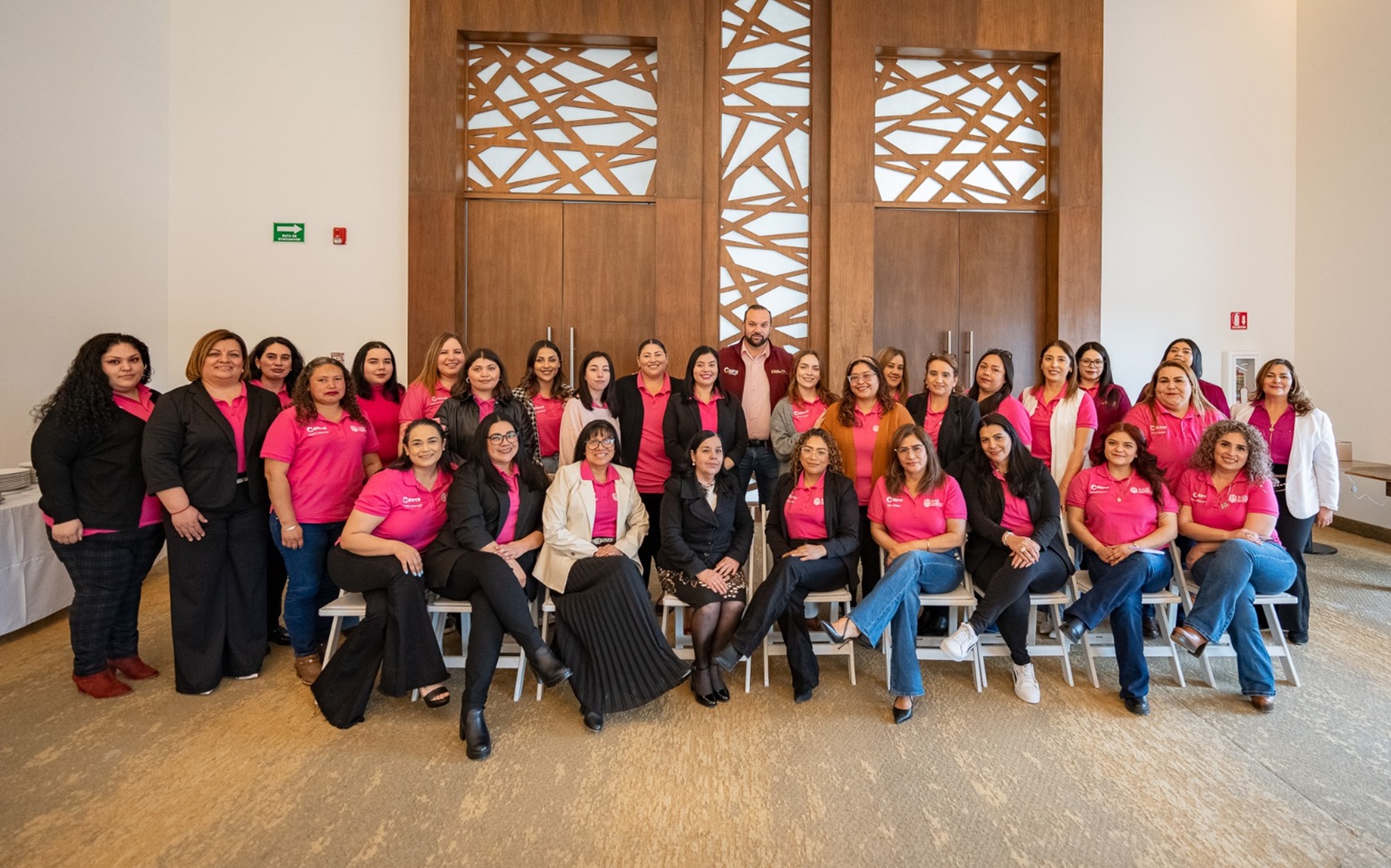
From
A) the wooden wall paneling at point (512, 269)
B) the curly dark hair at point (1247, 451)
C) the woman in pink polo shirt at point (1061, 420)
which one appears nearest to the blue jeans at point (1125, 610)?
the curly dark hair at point (1247, 451)

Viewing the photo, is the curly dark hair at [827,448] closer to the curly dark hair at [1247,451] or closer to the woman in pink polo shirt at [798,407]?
the woman in pink polo shirt at [798,407]

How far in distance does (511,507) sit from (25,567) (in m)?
2.89

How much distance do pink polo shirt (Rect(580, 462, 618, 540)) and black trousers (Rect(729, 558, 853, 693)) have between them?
29.2 inches

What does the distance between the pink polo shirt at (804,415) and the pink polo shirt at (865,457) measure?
1.17 feet

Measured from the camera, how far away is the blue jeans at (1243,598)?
2.85m

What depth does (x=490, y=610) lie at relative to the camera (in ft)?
9.12

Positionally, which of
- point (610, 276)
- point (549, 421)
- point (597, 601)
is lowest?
point (597, 601)

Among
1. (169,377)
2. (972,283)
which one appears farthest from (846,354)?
(169,377)

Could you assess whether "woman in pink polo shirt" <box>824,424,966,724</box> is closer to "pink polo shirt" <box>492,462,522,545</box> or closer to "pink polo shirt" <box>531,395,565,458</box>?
"pink polo shirt" <box>492,462,522,545</box>

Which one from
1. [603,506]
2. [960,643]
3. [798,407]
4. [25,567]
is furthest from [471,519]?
[25,567]

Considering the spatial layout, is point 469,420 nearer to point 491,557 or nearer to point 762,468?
point 491,557

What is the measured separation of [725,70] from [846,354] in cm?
266

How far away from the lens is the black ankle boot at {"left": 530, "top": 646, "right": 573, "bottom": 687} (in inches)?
109

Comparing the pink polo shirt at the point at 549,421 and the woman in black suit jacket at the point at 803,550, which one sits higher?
the pink polo shirt at the point at 549,421
